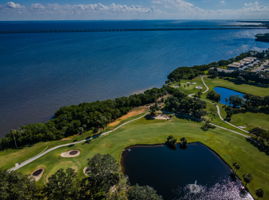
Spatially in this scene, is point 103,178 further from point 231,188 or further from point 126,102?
point 126,102

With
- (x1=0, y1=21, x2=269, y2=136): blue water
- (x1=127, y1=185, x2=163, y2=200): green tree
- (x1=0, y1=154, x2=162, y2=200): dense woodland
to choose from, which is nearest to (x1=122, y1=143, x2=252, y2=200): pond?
(x1=0, y1=154, x2=162, y2=200): dense woodland

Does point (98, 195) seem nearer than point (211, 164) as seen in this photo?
Yes

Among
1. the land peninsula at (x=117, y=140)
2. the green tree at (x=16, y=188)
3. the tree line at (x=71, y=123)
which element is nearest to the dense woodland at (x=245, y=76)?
the land peninsula at (x=117, y=140)

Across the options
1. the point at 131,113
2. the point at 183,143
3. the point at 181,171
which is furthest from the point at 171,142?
the point at 131,113

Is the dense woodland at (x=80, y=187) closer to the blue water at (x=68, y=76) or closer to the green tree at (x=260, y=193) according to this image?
the green tree at (x=260, y=193)

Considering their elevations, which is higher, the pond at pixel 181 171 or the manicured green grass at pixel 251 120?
the manicured green grass at pixel 251 120

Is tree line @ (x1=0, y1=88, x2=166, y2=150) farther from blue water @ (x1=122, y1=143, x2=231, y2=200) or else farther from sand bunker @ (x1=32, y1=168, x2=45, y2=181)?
blue water @ (x1=122, y1=143, x2=231, y2=200)

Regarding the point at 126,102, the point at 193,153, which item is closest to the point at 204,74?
the point at 126,102

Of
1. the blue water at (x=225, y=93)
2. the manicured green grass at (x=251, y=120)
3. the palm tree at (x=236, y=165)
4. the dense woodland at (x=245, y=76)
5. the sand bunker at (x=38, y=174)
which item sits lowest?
the sand bunker at (x=38, y=174)
